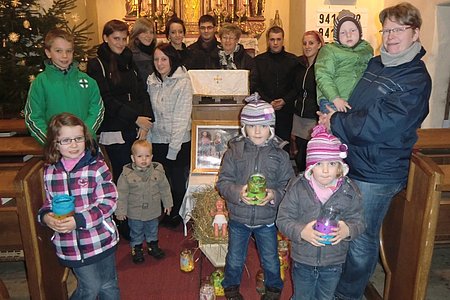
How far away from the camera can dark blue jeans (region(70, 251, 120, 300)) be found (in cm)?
Answer: 237

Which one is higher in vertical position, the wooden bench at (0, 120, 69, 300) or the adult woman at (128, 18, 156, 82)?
the adult woman at (128, 18, 156, 82)

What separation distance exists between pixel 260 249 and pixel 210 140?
140cm

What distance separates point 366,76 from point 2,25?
3.95 meters

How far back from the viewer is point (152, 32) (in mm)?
4051

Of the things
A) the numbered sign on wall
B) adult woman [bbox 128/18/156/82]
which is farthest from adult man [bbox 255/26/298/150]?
the numbered sign on wall

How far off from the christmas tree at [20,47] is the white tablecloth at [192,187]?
2.23 meters

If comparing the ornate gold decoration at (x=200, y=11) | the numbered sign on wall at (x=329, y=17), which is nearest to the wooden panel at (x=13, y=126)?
the numbered sign on wall at (x=329, y=17)

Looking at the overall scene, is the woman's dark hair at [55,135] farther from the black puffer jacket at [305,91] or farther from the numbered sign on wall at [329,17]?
the numbered sign on wall at [329,17]

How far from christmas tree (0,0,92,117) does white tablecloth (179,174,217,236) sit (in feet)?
7.31

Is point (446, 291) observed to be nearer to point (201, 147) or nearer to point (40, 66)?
point (201, 147)

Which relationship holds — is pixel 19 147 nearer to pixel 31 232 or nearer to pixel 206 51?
pixel 31 232

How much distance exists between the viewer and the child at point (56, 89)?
10.1ft

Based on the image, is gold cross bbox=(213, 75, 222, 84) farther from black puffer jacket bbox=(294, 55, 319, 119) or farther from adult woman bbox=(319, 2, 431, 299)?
adult woman bbox=(319, 2, 431, 299)

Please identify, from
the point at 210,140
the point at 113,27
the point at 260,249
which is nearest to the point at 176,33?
the point at 113,27
